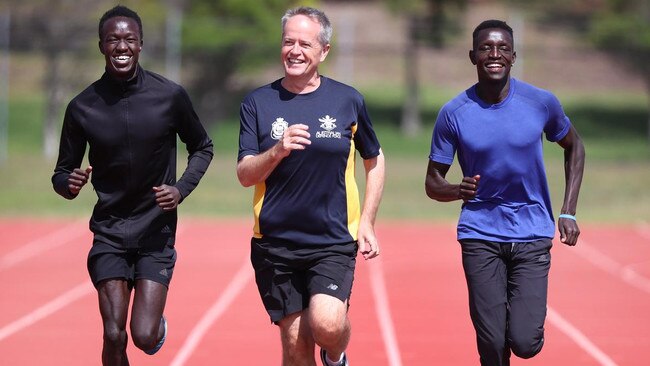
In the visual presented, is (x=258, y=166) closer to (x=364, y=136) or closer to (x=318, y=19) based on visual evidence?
(x=364, y=136)

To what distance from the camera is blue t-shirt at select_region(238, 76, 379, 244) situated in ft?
21.9

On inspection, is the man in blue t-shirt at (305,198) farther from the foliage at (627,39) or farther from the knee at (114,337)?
the foliage at (627,39)

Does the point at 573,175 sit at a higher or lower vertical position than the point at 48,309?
higher

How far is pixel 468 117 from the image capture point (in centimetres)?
700

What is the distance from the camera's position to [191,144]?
290 inches

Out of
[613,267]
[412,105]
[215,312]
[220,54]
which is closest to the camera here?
[215,312]

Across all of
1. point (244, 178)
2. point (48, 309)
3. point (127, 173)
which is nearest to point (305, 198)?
point (244, 178)

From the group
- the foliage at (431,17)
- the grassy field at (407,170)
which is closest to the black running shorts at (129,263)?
the grassy field at (407,170)

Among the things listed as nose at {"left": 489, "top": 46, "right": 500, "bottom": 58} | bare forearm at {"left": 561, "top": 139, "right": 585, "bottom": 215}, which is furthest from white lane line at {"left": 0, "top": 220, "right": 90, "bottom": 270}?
nose at {"left": 489, "top": 46, "right": 500, "bottom": 58}

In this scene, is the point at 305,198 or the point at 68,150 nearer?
the point at 305,198

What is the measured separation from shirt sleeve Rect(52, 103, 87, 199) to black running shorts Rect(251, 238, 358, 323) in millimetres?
1169

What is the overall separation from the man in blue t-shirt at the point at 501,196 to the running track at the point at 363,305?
256 cm

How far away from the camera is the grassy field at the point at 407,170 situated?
22.9 m

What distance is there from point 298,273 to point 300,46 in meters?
1.19
